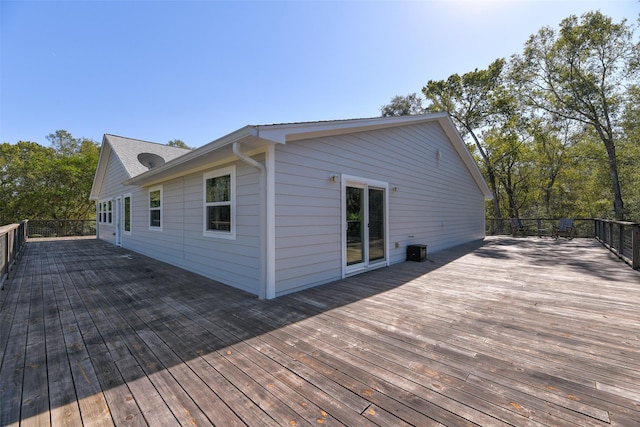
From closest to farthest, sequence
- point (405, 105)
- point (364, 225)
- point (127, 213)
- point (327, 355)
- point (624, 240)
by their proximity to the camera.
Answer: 1. point (327, 355)
2. point (364, 225)
3. point (624, 240)
4. point (127, 213)
5. point (405, 105)

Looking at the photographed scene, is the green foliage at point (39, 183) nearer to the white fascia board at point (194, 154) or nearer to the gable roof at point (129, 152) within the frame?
the gable roof at point (129, 152)

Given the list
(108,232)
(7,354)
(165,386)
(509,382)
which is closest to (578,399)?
(509,382)

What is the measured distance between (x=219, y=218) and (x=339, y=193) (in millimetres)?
2300

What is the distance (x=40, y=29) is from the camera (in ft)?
22.5

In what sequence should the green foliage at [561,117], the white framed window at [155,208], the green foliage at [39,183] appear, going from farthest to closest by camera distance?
the green foliage at [39,183], the green foliage at [561,117], the white framed window at [155,208]

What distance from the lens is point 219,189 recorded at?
499 centimetres

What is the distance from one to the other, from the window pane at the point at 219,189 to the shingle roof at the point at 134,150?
5.53 meters

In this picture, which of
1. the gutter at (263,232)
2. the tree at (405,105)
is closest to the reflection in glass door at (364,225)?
the gutter at (263,232)

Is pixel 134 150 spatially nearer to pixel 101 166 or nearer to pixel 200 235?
pixel 101 166

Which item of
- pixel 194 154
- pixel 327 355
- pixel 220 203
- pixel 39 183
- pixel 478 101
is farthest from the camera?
pixel 478 101

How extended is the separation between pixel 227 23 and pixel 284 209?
19.0ft

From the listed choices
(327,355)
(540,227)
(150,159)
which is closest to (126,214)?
(150,159)

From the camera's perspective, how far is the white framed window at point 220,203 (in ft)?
15.2

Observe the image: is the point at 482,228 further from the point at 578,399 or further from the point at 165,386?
the point at 165,386
